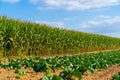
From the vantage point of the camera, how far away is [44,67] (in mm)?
9914

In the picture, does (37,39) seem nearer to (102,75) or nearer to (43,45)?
(43,45)

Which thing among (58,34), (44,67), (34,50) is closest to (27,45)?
(34,50)

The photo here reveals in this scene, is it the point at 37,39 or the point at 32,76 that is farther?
the point at 37,39

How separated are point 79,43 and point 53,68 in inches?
1224

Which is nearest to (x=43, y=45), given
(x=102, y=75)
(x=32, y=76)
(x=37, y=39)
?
(x=37, y=39)

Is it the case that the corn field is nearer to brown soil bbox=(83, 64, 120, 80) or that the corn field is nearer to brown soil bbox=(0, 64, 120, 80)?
brown soil bbox=(83, 64, 120, 80)

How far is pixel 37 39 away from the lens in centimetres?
2973

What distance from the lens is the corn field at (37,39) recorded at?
24531 millimetres

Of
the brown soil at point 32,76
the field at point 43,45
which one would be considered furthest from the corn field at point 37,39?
the brown soil at point 32,76

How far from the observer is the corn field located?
2453 centimetres

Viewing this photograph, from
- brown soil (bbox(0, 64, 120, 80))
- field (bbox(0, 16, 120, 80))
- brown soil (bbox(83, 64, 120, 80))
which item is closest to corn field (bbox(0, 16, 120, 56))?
field (bbox(0, 16, 120, 80))

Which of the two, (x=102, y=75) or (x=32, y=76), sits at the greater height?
(x=32, y=76)

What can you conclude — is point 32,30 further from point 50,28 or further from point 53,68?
point 53,68

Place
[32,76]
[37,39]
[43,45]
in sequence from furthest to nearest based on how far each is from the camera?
1. [43,45]
2. [37,39]
3. [32,76]
